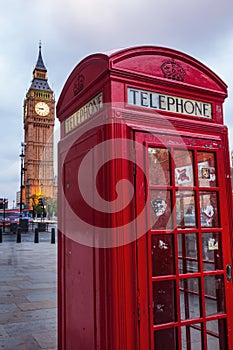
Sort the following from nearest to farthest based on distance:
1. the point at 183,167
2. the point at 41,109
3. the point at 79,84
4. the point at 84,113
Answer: the point at 183,167
the point at 84,113
the point at 79,84
the point at 41,109

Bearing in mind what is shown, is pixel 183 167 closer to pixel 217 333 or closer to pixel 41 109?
pixel 217 333

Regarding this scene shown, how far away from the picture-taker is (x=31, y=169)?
93000 millimetres

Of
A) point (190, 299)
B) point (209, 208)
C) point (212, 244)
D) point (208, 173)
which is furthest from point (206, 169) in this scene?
point (190, 299)

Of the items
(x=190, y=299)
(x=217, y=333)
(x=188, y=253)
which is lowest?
(x=217, y=333)

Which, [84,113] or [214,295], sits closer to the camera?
[214,295]

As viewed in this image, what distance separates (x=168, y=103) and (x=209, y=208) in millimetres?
920

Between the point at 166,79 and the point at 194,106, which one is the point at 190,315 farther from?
the point at 166,79

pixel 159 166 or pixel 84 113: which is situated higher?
pixel 84 113

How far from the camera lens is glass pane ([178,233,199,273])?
262 centimetres

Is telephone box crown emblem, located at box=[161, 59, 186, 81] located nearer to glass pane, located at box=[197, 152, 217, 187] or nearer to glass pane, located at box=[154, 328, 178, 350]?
glass pane, located at box=[197, 152, 217, 187]

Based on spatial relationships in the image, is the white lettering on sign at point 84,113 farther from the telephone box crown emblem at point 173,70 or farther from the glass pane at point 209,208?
the glass pane at point 209,208

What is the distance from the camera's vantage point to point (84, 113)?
2.79 meters

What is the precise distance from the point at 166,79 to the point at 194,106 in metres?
0.35

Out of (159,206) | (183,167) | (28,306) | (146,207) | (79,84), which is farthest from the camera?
(28,306)
